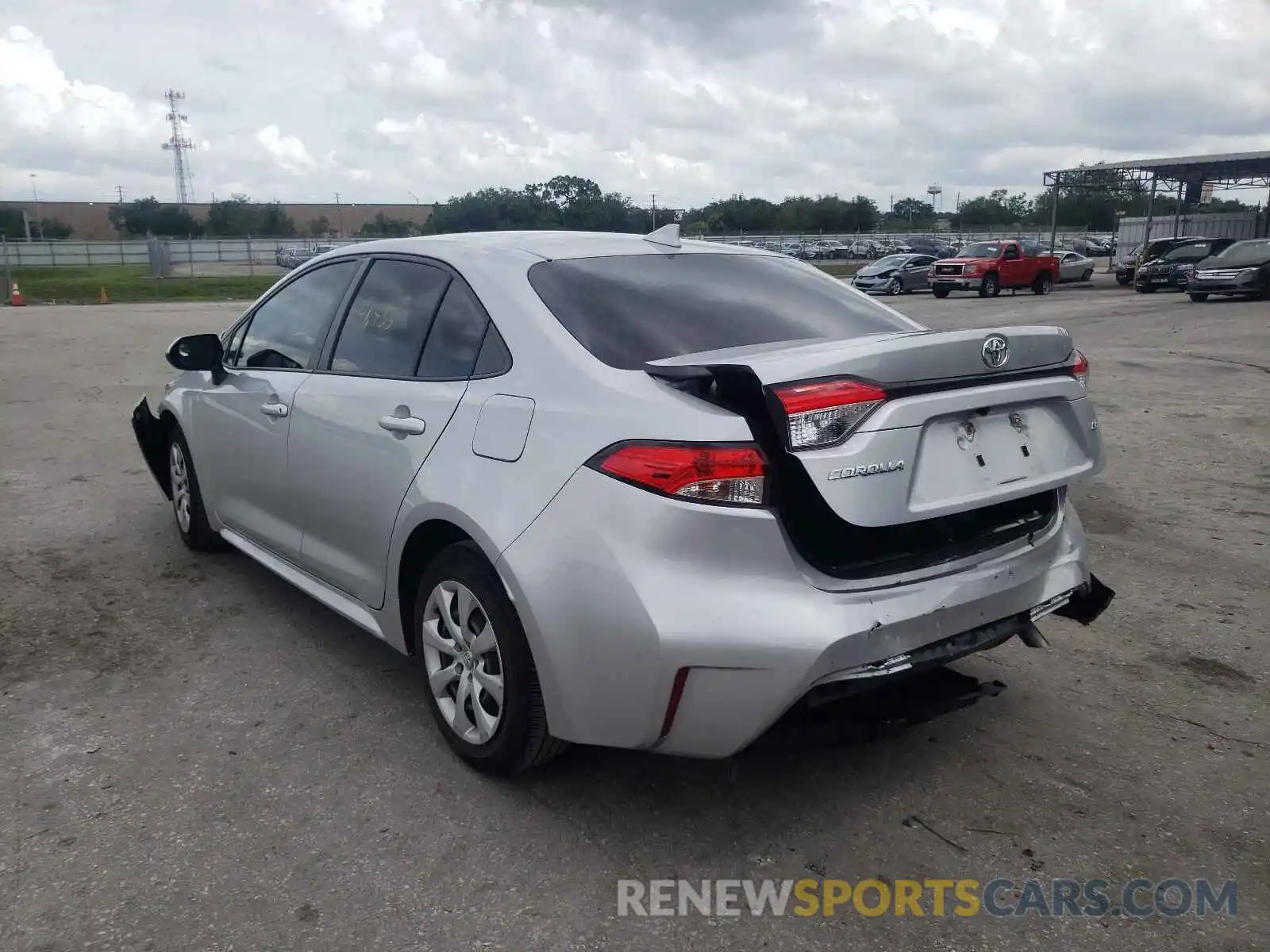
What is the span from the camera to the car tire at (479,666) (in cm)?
300

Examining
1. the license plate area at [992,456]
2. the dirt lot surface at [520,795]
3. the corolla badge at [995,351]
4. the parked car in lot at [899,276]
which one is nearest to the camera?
the dirt lot surface at [520,795]

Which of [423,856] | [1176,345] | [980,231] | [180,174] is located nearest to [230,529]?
[423,856]

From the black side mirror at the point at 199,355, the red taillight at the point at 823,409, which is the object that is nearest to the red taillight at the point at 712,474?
Result: the red taillight at the point at 823,409

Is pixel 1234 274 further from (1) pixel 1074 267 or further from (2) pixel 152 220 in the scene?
(2) pixel 152 220

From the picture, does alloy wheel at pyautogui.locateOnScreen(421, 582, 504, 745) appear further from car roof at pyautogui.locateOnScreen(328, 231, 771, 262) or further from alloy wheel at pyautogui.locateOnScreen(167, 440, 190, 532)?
alloy wheel at pyautogui.locateOnScreen(167, 440, 190, 532)

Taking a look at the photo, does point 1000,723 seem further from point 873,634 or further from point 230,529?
point 230,529

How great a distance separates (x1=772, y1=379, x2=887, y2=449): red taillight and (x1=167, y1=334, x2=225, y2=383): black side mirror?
329 centimetres

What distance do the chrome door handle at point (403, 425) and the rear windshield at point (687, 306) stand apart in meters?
0.58

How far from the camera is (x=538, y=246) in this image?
3.68m

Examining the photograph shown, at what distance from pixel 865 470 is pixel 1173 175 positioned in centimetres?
4913

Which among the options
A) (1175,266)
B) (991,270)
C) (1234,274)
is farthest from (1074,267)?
(1234,274)

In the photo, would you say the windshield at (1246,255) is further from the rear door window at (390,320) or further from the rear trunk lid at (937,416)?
the rear door window at (390,320)

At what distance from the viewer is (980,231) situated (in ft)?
255

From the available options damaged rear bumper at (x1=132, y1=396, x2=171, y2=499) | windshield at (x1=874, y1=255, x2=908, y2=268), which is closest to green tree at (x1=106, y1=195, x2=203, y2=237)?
windshield at (x1=874, y1=255, x2=908, y2=268)
